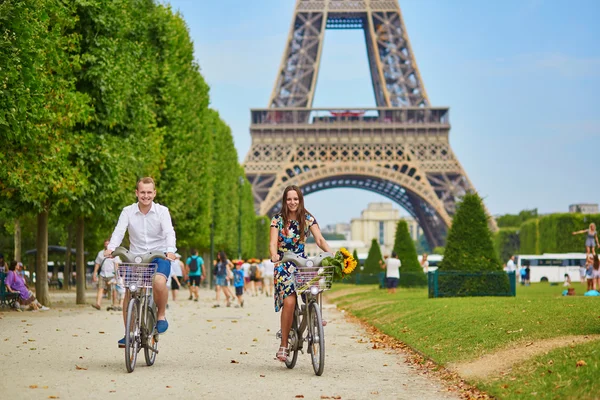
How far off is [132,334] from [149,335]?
A: 0.38 m

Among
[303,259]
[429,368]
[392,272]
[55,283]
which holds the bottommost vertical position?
[55,283]

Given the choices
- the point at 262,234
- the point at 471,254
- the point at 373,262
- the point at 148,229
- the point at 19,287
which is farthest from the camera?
the point at 262,234

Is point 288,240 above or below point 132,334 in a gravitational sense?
above

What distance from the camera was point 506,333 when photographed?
41.5 ft

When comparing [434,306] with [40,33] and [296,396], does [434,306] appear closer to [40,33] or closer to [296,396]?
[40,33]

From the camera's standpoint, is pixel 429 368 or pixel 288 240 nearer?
pixel 288 240

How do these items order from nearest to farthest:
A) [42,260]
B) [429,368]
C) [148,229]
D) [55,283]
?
[148,229] → [429,368] → [42,260] → [55,283]

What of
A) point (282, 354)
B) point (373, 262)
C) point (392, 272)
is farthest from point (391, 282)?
point (282, 354)

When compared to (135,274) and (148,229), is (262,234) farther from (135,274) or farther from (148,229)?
(135,274)

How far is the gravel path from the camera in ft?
29.9

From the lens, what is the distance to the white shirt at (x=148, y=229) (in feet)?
35.1

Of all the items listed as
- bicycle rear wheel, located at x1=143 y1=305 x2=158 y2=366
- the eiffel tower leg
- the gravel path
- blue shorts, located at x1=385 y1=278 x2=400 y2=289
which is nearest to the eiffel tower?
the eiffel tower leg

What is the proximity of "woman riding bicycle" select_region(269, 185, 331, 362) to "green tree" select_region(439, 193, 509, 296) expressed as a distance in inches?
591

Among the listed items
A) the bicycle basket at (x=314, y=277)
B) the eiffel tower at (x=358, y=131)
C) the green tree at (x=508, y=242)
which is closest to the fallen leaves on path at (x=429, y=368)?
the bicycle basket at (x=314, y=277)
